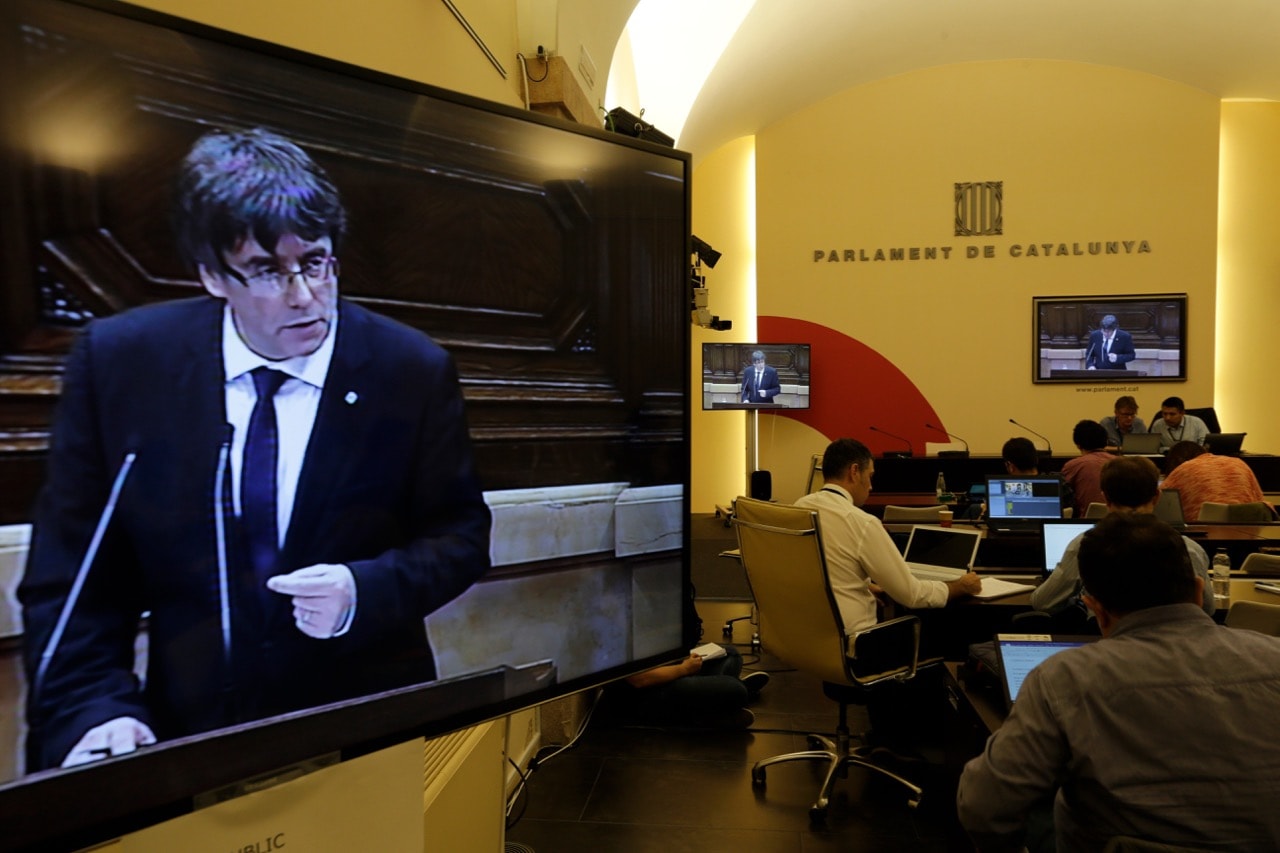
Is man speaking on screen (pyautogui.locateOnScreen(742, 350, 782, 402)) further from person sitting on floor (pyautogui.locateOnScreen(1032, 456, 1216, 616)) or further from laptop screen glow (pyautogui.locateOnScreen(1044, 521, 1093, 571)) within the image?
person sitting on floor (pyautogui.locateOnScreen(1032, 456, 1216, 616))

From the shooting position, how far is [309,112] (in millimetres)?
1195

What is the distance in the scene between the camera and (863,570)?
3170mm

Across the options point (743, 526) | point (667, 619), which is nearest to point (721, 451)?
point (743, 526)

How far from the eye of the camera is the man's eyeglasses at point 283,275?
3.71 ft

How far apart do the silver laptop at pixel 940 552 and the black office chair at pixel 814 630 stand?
1.55ft

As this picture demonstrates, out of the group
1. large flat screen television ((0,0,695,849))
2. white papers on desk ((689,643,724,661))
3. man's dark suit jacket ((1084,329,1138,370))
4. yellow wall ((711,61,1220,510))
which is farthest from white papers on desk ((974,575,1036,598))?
man's dark suit jacket ((1084,329,1138,370))

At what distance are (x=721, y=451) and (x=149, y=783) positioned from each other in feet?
32.4

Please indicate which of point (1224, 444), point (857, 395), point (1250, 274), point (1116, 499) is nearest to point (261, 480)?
point (1116, 499)

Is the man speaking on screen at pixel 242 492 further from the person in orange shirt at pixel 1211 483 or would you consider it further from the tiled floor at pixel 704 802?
the person in orange shirt at pixel 1211 483

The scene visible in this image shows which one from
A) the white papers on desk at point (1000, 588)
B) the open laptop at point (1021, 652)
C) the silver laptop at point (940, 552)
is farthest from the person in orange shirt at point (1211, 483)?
the open laptop at point (1021, 652)

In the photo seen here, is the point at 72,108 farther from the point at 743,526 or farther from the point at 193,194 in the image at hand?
the point at 743,526

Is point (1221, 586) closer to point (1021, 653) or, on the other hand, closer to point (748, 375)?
point (1021, 653)

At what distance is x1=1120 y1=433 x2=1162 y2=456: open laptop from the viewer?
7719 mm

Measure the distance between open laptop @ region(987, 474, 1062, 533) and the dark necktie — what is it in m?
4.17
